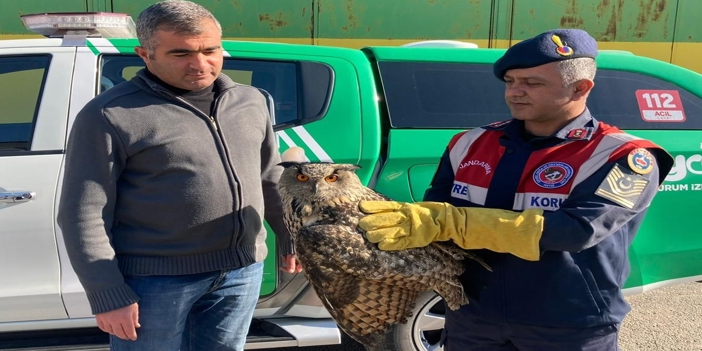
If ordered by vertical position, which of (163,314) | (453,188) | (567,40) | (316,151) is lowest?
(163,314)

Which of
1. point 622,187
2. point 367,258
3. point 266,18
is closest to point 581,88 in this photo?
point 622,187

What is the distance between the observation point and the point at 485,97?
10.2 ft

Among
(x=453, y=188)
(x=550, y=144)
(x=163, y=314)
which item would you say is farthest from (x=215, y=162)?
(x=550, y=144)

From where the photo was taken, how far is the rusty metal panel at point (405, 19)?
720 centimetres

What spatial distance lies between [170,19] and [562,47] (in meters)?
1.15

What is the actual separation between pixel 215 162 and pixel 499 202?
90 cm

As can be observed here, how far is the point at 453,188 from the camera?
176cm

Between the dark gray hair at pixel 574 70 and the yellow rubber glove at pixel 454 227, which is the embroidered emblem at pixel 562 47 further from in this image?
the yellow rubber glove at pixel 454 227

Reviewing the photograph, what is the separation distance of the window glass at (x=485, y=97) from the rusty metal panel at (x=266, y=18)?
173 inches

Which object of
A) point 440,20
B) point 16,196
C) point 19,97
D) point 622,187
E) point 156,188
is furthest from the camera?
point 440,20

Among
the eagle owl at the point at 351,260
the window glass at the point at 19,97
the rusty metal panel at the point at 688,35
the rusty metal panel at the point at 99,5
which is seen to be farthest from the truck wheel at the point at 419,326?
the rusty metal panel at the point at 688,35

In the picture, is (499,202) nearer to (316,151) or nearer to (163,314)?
(163,314)

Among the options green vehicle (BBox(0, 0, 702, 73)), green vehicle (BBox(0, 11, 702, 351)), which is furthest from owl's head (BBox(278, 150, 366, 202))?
green vehicle (BBox(0, 0, 702, 73))

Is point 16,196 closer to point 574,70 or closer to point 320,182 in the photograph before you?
point 320,182
